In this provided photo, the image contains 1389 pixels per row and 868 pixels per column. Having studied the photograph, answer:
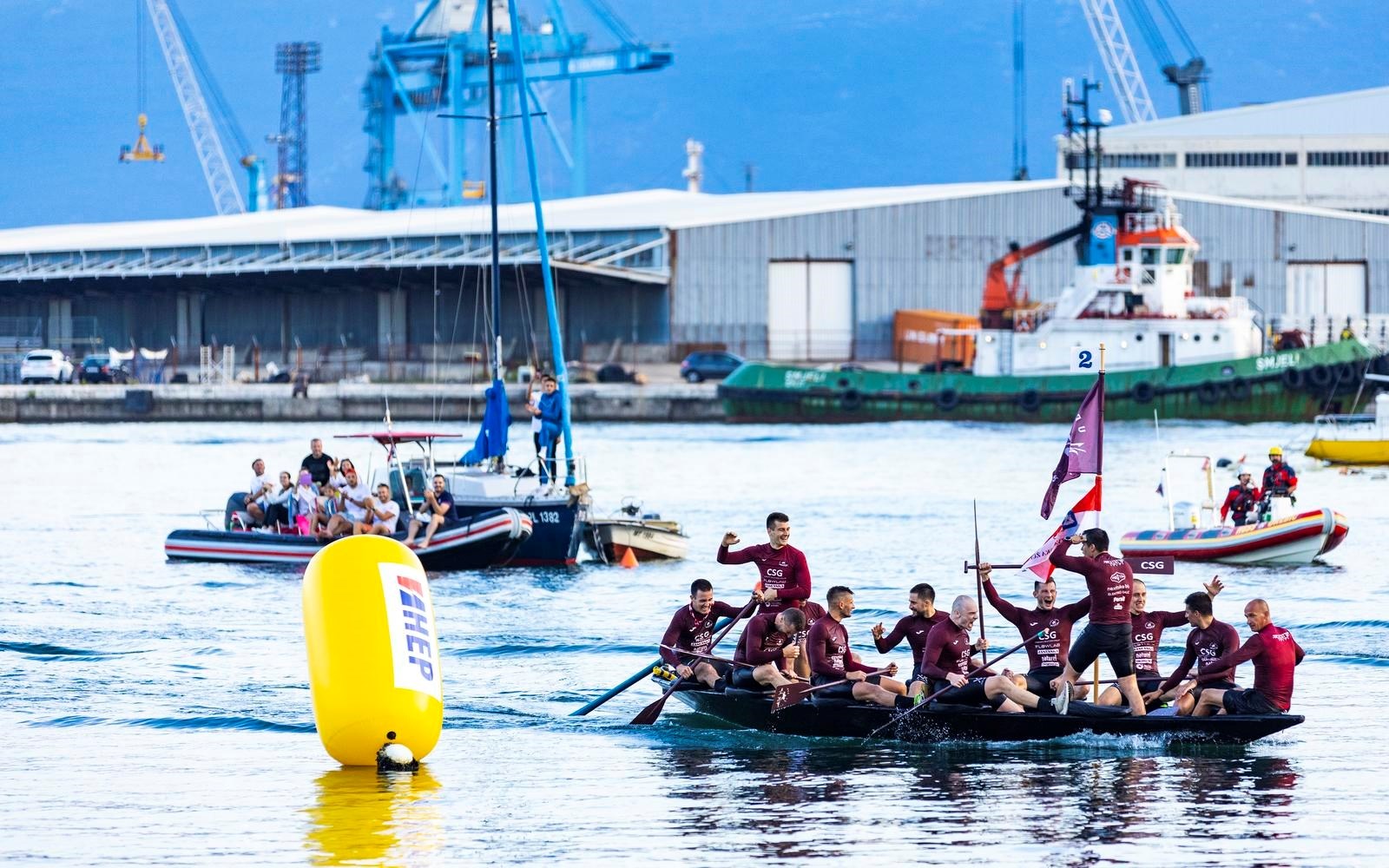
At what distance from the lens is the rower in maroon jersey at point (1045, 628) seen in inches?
688

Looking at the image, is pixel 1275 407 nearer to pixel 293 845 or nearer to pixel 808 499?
pixel 808 499

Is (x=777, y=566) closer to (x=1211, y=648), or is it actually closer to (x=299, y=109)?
(x=1211, y=648)

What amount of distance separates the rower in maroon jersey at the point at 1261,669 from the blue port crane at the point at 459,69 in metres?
84.9

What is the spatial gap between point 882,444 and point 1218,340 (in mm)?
12222

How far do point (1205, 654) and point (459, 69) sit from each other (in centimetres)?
9486

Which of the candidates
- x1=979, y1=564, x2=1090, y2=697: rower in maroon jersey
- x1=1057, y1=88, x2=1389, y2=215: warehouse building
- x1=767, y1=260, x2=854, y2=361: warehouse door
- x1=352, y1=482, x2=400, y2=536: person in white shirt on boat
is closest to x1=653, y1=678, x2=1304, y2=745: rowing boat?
x1=979, y1=564, x2=1090, y2=697: rower in maroon jersey

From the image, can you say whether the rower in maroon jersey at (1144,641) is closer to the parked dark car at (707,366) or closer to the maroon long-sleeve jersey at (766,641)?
the maroon long-sleeve jersey at (766,641)

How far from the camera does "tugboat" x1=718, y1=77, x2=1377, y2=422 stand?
61.9 metres

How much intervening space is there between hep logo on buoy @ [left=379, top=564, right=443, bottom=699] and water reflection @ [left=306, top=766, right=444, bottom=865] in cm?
85

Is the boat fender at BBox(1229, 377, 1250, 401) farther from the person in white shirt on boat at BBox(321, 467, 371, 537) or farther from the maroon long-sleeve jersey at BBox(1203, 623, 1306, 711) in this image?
the maroon long-sleeve jersey at BBox(1203, 623, 1306, 711)

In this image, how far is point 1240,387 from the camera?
61844 millimetres

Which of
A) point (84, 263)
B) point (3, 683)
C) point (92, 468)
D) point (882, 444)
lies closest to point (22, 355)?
point (84, 263)

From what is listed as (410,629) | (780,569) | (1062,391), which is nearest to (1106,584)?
(780,569)

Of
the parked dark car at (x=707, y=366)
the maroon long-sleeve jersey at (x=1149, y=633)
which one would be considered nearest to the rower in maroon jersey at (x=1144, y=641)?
the maroon long-sleeve jersey at (x=1149, y=633)
